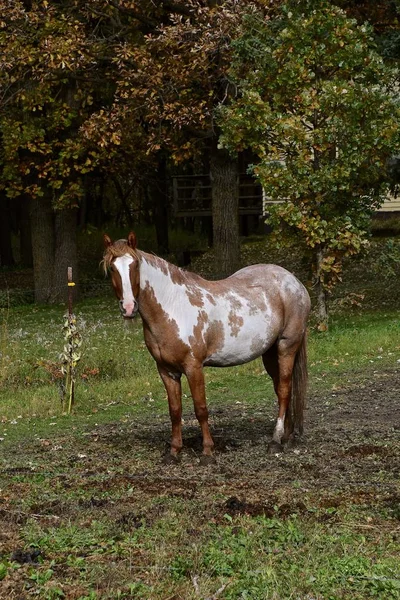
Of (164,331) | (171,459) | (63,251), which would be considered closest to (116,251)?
(164,331)

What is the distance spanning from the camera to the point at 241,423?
1277cm

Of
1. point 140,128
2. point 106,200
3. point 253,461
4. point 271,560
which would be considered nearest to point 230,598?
point 271,560

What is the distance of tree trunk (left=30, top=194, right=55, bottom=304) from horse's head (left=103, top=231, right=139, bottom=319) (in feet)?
62.3

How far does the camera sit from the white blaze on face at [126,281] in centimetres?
1008

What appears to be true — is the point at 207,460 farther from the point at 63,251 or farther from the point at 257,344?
the point at 63,251

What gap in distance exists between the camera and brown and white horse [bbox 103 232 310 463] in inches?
409

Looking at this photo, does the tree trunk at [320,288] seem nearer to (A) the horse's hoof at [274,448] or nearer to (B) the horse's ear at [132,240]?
(A) the horse's hoof at [274,448]

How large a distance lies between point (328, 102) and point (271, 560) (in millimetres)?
14130

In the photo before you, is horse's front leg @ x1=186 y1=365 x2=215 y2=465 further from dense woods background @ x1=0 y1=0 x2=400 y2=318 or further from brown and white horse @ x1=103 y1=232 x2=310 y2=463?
dense woods background @ x1=0 y1=0 x2=400 y2=318

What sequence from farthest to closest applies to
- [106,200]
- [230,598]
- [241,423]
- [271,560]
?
[106,200]
[241,423]
[271,560]
[230,598]

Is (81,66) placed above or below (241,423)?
above

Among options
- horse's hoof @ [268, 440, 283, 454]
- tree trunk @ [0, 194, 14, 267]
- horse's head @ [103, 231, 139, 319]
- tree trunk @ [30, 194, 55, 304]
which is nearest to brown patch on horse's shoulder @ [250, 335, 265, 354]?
horse's hoof @ [268, 440, 283, 454]

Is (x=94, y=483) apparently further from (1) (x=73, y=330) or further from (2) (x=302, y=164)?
(2) (x=302, y=164)

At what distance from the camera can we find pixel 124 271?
10.1m
